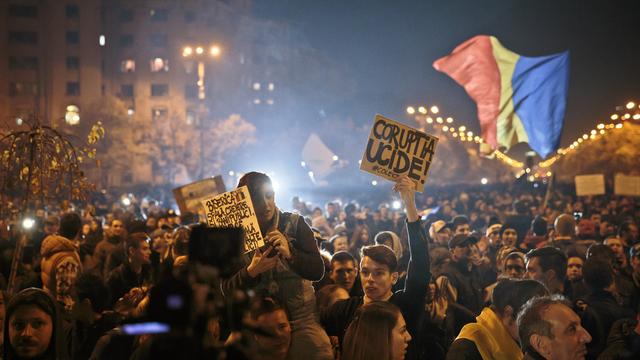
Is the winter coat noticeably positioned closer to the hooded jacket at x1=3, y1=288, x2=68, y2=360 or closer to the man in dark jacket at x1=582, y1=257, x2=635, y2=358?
the man in dark jacket at x1=582, y1=257, x2=635, y2=358

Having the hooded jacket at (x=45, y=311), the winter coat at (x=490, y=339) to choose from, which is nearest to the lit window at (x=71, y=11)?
the hooded jacket at (x=45, y=311)

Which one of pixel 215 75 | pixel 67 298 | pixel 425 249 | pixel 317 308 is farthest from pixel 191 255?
pixel 215 75

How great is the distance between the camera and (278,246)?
555 centimetres

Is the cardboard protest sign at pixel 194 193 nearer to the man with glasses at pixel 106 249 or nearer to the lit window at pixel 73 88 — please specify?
the man with glasses at pixel 106 249

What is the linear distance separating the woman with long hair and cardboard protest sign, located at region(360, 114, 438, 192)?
2.33 meters

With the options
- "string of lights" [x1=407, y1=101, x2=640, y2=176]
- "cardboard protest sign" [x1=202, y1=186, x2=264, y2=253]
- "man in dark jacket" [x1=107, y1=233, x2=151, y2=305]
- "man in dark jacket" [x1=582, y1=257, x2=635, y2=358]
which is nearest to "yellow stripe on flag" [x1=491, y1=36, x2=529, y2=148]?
"string of lights" [x1=407, y1=101, x2=640, y2=176]

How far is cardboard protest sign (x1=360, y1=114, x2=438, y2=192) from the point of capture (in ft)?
22.5

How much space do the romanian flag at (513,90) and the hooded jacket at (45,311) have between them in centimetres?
1407

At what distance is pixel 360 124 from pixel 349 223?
263 feet

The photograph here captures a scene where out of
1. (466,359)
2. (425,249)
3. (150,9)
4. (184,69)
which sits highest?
(150,9)

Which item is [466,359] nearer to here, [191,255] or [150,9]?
[191,255]

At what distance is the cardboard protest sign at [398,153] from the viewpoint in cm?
687

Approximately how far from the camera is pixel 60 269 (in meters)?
7.99

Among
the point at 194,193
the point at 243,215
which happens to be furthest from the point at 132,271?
the point at 194,193
